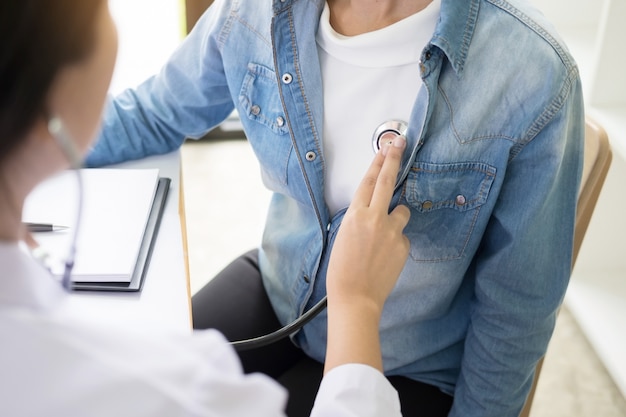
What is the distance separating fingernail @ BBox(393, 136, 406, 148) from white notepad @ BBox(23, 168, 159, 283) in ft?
1.11

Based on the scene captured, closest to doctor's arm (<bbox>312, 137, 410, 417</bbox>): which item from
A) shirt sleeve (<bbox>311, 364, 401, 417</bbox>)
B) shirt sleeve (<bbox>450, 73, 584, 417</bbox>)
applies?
shirt sleeve (<bbox>311, 364, 401, 417</bbox>)

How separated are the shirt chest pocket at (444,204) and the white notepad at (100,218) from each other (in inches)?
14.0

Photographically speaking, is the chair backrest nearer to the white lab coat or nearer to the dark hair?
the white lab coat

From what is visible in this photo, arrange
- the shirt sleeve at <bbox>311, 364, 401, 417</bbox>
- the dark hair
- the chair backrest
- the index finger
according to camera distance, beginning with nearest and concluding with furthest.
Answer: the dark hair, the shirt sleeve at <bbox>311, 364, 401, 417</bbox>, the index finger, the chair backrest

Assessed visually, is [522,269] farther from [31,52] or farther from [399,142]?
[31,52]

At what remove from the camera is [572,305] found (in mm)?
1744

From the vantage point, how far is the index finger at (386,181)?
84 centimetres

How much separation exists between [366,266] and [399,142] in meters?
0.17

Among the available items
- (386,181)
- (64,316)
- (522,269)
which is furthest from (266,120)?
(64,316)

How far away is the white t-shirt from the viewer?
93cm

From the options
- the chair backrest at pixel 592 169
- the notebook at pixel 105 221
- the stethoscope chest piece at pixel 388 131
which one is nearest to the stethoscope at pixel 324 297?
the stethoscope chest piece at pixel 388 131

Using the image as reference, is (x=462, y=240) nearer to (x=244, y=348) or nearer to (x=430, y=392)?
(x=430, y=392)

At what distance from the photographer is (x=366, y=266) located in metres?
0.81

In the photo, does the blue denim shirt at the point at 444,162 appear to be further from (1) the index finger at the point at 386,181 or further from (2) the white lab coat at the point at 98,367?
(2) the white lab coat at the point at 98,367
